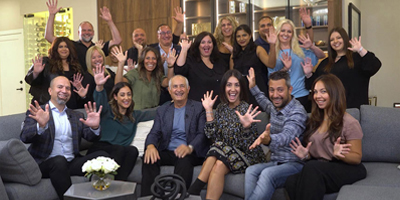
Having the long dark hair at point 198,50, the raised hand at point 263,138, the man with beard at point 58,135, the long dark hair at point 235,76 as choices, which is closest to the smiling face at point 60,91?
the man with beard at point 58,135

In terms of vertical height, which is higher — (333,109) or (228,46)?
(228,46)

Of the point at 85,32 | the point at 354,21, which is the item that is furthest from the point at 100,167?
the point at 354,21

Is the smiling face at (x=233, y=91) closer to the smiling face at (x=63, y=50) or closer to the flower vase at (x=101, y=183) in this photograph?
the flower vase at (x=101, y=183)

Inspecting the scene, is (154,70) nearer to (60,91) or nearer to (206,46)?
(206,46)

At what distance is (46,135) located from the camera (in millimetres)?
3545

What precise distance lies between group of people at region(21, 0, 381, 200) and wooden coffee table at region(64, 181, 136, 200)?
74 centimetres

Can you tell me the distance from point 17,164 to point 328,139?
218 centimetres

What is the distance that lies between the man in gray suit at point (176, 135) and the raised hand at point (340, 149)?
43.7 inches

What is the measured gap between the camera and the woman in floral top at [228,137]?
3.38 m

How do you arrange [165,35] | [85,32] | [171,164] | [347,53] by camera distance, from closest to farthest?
[171,164] < [347,53] < [165,35] < [85,32]

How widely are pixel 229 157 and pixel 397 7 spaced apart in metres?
6.43

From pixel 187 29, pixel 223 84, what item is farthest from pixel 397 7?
pixel 223 84

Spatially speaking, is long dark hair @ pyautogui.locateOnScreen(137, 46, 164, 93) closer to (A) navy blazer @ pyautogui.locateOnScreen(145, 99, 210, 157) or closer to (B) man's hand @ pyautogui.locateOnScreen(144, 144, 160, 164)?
(A) navy blazer @ pyautogui.locateOnScreen(145, 99, 210, 157)

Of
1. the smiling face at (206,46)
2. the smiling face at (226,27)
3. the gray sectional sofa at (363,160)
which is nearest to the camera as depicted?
the gray sectional sofa at (363,160)
